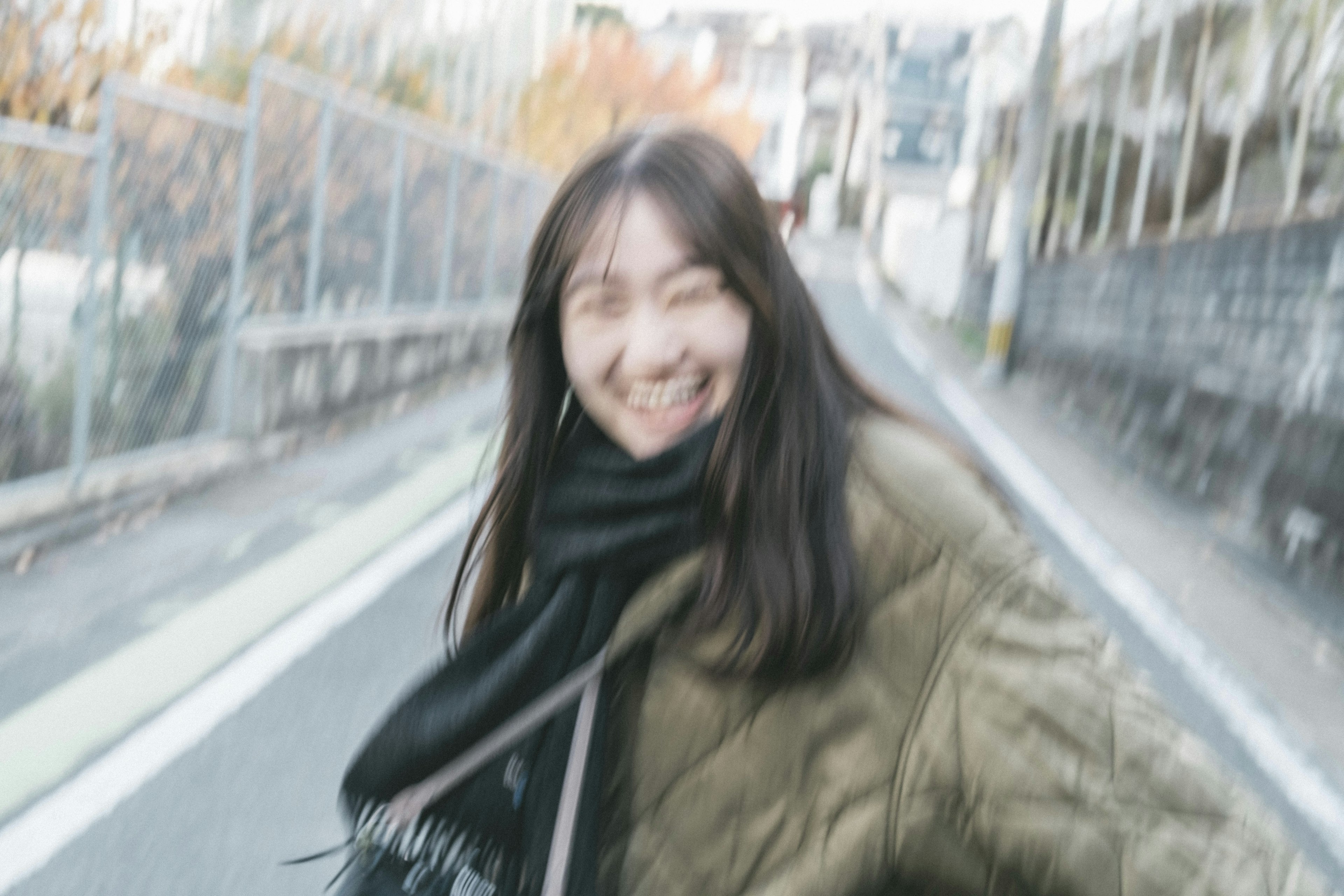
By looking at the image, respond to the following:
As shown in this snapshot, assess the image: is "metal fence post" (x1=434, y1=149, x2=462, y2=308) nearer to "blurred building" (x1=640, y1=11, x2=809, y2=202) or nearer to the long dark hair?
the long dark hair

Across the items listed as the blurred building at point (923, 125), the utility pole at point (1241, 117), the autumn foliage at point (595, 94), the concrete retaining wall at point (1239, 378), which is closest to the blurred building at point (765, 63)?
the blurred building at point (923, 125)

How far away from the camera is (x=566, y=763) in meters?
1.42

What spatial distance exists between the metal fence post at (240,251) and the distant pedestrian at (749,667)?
694 cm

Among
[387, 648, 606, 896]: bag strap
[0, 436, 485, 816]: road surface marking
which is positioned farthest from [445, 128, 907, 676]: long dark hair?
[0, 436, 485, 816]: road surface marking

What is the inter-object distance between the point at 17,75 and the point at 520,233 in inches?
380

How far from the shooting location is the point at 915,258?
110 feet

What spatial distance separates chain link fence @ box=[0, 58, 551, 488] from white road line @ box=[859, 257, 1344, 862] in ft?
17.4

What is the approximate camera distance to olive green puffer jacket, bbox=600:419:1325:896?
44.8 inches

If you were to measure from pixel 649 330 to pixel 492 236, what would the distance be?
13760 millimetres

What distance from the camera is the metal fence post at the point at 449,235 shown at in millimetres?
12875

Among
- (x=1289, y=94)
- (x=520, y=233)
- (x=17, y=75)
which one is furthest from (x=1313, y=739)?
(x=520, y=233)

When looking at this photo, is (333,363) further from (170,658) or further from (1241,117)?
(1241,117)

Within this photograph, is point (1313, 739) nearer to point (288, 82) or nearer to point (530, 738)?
point (530, 738)

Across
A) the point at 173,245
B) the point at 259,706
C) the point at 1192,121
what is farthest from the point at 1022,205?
the point at 259,706
